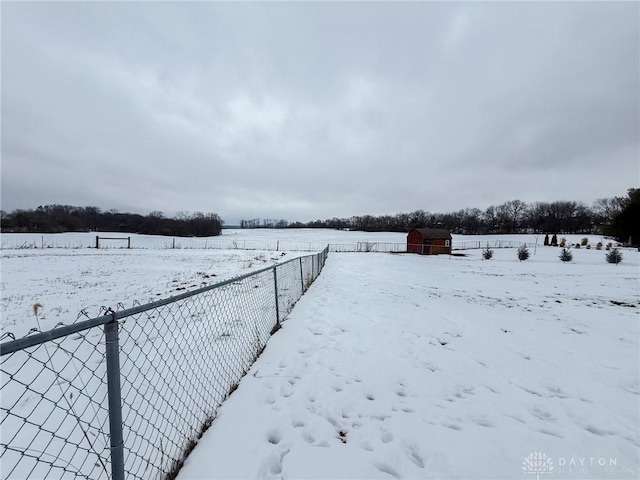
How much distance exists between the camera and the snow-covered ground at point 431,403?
8.37 ft

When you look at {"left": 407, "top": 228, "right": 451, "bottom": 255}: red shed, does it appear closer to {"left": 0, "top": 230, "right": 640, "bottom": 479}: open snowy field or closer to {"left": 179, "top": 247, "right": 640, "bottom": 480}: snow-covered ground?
{"left": 0, "top": 230, "right": 640, "bottom": 479}: open snowy field

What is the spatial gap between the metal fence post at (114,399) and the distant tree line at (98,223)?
83.3 m

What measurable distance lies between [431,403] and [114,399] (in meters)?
3.34

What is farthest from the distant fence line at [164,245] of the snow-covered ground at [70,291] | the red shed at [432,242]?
the snow-covered ground at [70,291]

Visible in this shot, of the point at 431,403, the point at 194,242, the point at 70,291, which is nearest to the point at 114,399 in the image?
the point at 431,403

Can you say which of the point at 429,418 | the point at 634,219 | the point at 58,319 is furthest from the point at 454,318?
the point at 634,219

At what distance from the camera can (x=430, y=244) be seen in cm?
3588

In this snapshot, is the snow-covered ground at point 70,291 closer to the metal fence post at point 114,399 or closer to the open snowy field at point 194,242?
the metal fence post at point 114,399

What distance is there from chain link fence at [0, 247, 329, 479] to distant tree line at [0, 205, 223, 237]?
80.2m

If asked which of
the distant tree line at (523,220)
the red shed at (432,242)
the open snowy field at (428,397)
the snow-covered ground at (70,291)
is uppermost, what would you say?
the distant tree line at (523,220)

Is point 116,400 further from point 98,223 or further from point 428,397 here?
point 98,223

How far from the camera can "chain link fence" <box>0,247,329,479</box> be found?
6.03 ft

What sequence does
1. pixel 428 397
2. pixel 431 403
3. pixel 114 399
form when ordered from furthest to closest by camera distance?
pixel 428 397
pixel 431 403
pixel 114 399

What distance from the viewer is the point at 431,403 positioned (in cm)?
338
